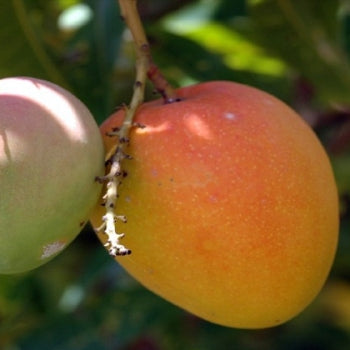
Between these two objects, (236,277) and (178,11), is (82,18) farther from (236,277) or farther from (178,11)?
(236,277)

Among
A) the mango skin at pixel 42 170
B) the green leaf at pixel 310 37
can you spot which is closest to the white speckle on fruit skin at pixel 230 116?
the mango skin at pixel 42 170

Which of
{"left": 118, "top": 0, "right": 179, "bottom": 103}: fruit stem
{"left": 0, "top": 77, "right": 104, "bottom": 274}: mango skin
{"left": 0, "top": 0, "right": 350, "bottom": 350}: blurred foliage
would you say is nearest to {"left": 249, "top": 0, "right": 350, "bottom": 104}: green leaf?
{"left": 0, "top": 0, "right": 350, "bottom": 350}: blurred foliage

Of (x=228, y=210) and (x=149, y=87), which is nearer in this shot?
(x=228, y=210)

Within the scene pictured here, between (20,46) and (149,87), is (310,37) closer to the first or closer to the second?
(149,87)

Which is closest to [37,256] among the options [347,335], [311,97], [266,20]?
[266,20]

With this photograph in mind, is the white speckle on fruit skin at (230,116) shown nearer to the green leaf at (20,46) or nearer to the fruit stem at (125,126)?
the fruit stem at (125,126)

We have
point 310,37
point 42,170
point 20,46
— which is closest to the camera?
point 42,170

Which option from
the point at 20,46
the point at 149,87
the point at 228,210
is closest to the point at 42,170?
the point at 228,210

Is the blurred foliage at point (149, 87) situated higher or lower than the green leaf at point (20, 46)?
lower

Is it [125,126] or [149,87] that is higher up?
[125,126]
